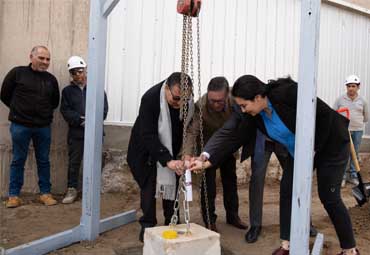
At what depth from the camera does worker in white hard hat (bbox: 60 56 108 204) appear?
5219mm

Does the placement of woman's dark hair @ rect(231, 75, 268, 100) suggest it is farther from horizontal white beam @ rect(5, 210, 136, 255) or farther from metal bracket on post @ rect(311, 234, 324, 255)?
horizontal white beam @ rect(5, 210, 136, 255)

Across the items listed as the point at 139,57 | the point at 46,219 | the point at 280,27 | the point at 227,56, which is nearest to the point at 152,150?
the point at 46,219

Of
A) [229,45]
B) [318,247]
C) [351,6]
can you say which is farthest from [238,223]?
[351,6]

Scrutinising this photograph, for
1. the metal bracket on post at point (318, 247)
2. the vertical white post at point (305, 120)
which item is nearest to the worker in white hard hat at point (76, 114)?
the metal bracket on post at point (318, 247)

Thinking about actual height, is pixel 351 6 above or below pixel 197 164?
above

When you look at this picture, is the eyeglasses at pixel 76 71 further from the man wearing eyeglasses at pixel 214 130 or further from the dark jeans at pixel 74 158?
the man wearing eyeglasses at pixel 214 130

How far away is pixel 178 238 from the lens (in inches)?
100

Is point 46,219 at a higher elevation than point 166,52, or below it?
below

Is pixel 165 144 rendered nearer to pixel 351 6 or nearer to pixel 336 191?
pixel 336 191

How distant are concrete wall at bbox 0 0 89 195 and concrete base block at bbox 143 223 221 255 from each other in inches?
120

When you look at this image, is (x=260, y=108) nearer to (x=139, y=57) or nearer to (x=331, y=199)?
(x=331, y=199)

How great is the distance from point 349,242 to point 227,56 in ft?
12.4

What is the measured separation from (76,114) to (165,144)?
69.8 inches

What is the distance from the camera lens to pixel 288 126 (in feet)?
10.3
